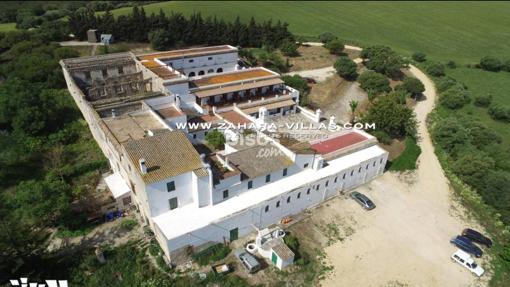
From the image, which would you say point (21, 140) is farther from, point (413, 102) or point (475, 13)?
point (475, 13)

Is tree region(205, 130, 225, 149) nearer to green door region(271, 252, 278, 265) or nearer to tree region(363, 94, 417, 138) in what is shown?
green door region(271, 252, 278, 265)

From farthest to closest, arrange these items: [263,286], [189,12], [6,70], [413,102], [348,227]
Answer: [189,12] → [413,102] → [6,70] → [348,227] → [263,286]

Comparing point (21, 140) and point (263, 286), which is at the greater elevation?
point (21, 140)

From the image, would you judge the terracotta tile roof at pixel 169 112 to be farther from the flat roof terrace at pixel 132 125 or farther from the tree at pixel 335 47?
the tree at pixel 335 47

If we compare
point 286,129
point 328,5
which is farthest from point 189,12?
point 286,129

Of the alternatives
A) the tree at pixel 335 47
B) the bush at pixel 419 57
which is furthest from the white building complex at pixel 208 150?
the bush at pixel 419 57

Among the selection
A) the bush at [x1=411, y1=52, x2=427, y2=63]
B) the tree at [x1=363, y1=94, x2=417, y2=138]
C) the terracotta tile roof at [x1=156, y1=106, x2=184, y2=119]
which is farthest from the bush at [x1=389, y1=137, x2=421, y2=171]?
the bush at [x1=411, y1=52, x2=427, y2=63]
